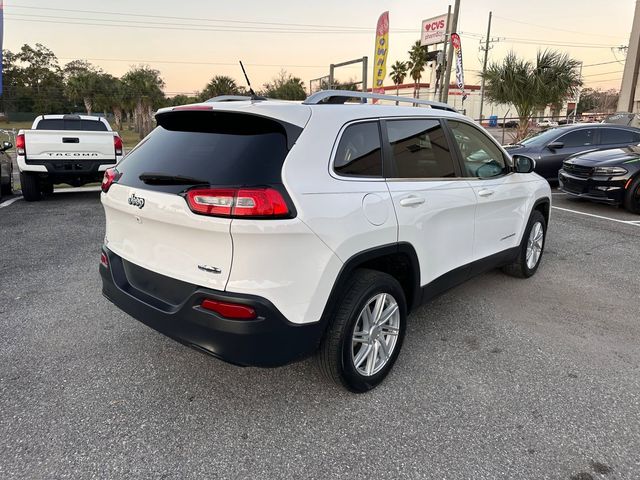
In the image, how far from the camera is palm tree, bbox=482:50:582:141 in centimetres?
1703

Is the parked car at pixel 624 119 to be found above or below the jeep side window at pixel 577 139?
above

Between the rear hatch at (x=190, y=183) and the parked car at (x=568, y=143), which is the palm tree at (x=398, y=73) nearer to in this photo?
the parked car at (x=568, y=143)

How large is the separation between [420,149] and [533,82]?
661 inches

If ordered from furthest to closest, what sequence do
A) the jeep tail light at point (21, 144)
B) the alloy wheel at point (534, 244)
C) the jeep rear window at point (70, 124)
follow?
the jeep rear window at point (70, 124) < the jeep tail light at point (21, 144) < the alloy wheel at point (534, 244)

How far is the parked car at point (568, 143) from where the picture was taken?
1035cm

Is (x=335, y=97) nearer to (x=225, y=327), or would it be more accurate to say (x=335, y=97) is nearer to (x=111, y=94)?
(x=225, y=327)

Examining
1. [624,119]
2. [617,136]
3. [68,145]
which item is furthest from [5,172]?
[624,119]

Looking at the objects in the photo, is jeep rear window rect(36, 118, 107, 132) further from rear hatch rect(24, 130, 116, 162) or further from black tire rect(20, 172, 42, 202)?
black tire rect(20, 172, 42, 202)

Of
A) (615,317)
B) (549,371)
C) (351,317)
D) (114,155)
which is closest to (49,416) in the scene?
(351,317)

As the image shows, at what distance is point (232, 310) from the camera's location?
2119mm

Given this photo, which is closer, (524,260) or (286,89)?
(524,260)

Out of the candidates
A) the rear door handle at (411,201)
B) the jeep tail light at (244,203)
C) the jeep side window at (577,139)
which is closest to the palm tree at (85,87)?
the jeep side window at (577,139)

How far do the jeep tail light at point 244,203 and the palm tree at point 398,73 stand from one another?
61.8 meters

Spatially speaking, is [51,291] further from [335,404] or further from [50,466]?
[335,404]
